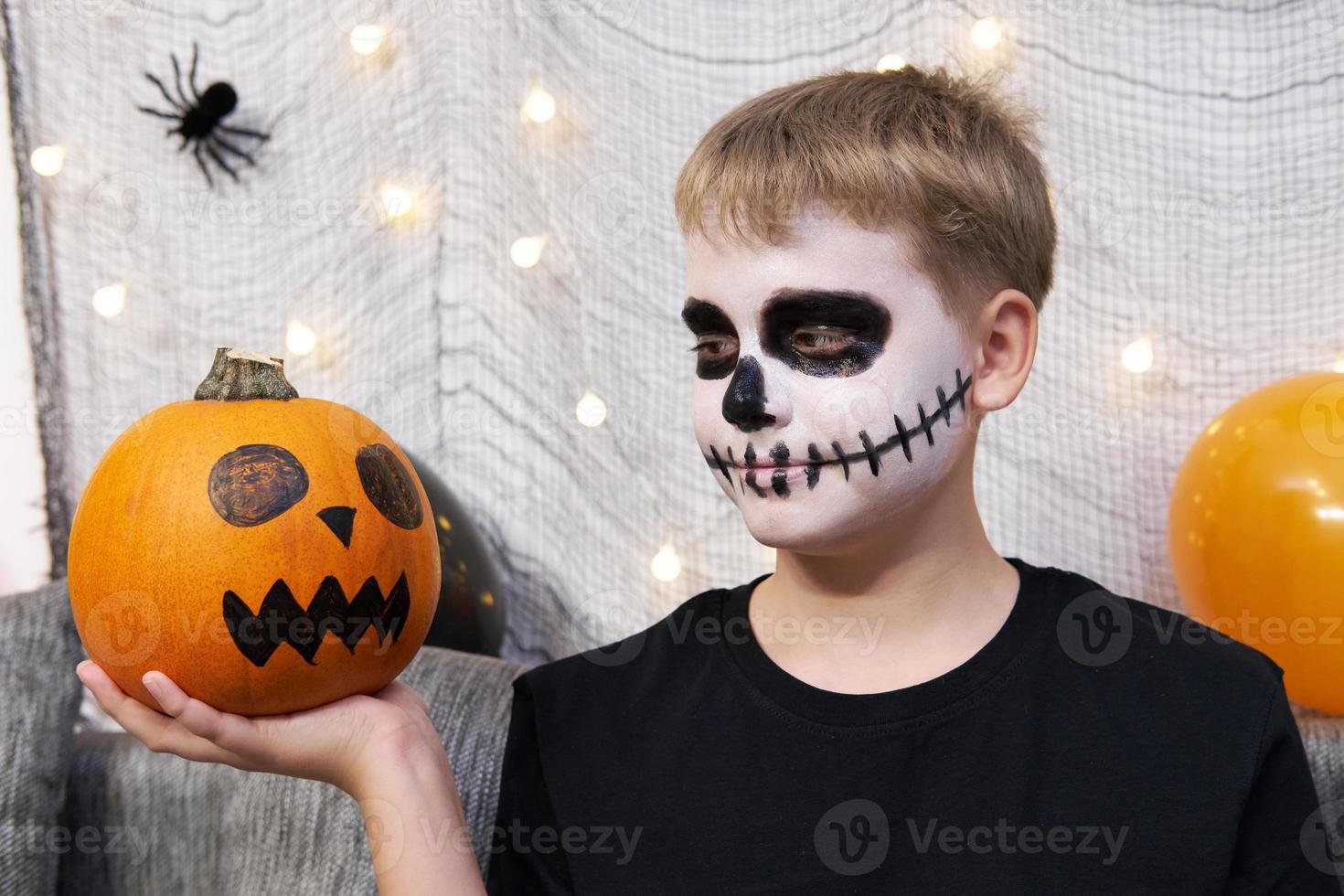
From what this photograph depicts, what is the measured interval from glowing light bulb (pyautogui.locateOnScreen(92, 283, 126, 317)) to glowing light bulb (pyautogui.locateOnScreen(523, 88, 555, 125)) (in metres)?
0.74

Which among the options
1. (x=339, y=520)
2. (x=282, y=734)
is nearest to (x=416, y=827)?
(x=282, y=734)

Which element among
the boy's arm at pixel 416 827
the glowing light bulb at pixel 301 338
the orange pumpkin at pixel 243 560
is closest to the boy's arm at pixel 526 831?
the boy's arm at pixel 416 827

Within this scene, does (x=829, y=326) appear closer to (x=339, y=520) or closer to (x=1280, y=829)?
(x=339, y=520)

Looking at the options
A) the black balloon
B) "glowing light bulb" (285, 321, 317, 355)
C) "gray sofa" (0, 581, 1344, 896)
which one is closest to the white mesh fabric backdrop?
"glowing light bulb" (285, 321, 317, 355)

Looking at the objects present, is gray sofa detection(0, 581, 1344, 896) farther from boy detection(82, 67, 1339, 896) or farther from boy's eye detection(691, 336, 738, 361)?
boy's eye detection(691, 336, 738, 361)

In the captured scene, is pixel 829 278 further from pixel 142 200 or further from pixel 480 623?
pixel 142 200

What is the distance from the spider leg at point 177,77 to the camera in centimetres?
180

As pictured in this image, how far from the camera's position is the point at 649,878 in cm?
100

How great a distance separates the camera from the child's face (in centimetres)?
93

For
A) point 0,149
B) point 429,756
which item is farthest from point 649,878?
point 0,149

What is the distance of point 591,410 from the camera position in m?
1.78

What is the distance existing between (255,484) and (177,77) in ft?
3.95

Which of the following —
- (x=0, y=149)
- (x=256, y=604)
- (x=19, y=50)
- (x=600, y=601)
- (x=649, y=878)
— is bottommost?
(x=600, y=601)

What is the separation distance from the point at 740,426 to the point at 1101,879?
0.46 meters
